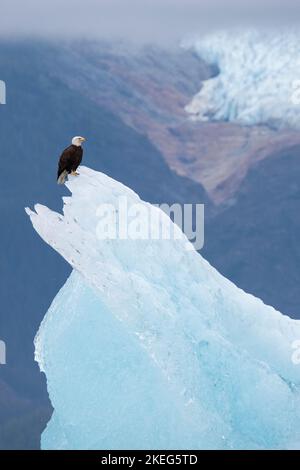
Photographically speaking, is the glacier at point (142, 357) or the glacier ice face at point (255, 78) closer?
the glacier at point (142, 357)

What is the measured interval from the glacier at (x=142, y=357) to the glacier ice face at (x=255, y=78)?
78.3m

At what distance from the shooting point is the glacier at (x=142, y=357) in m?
23.4

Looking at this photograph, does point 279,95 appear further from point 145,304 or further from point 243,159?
point 145,304

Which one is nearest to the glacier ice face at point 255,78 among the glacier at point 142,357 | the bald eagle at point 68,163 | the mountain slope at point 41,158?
the mountain slope at point 41,158

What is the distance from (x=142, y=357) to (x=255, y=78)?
281 ft

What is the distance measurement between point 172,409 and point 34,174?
86.0 meters

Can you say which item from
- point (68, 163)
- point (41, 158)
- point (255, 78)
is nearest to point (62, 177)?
point (68, 163)

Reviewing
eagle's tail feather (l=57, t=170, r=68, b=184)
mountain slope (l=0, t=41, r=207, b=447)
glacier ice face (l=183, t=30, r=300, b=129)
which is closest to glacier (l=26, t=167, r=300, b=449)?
eagle's tail feather (l=57, t=170, r=68, b=184)

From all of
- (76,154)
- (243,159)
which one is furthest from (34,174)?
(76,154)

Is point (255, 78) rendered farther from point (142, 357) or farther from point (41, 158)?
point (142, 357)

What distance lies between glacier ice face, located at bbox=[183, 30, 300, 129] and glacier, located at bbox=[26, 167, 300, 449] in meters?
78.3

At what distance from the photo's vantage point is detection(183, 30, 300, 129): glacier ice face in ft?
351

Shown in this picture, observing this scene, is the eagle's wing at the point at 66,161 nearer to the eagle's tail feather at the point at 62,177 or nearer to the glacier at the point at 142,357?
the eagle's tail feather at the point at 62,177
